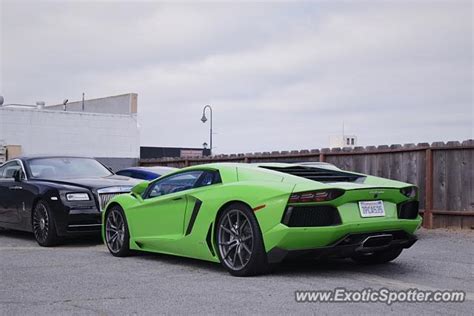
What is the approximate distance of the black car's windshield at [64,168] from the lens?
473 inches

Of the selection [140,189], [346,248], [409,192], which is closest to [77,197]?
[140,189]

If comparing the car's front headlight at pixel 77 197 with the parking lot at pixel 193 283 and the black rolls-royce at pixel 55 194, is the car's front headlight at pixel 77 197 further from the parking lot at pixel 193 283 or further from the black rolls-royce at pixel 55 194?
the parking lot at pixel 193 283

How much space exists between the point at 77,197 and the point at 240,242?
4274 mm

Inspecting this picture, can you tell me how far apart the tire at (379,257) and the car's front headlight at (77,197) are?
4.63 metres

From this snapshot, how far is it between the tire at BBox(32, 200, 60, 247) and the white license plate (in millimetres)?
5479

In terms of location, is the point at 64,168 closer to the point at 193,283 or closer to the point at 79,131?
the point at 193,283

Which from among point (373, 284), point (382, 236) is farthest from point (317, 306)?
point (382, 236)

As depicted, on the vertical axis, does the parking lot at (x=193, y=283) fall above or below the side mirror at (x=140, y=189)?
below

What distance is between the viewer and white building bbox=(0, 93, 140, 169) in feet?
102

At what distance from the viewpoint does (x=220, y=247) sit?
768 cm

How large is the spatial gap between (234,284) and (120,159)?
28.3 m

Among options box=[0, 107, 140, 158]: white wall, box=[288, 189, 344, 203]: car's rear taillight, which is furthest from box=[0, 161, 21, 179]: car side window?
box=[0, 107, 140, 158]: white wall

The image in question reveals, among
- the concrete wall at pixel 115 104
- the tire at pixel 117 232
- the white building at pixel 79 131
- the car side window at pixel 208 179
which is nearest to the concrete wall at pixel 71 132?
the white building at pixel 79 131

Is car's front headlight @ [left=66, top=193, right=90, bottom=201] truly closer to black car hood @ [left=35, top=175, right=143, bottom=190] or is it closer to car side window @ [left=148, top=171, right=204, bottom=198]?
black car hood @ [left=35, top=175, right=143, bottom=190]
